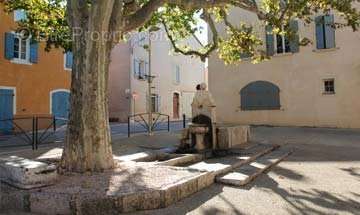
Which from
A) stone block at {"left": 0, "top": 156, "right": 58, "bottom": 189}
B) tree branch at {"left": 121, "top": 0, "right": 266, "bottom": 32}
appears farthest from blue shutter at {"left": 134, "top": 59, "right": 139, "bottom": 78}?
stone block at {"left": 0, "top": 156, "right": 58, "bottom": 189}

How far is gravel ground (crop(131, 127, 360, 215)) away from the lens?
4836 mm

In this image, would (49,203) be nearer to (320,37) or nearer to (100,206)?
(100,206)

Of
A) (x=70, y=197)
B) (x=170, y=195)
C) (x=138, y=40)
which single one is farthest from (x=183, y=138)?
(x=138, y=40)

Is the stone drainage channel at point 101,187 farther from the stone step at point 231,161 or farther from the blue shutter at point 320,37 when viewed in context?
the blue shutter at point 320,37

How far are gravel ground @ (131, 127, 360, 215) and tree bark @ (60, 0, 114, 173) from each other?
6.17ft

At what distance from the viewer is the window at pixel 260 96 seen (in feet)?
61.4

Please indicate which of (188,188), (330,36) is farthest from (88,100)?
(330,36)

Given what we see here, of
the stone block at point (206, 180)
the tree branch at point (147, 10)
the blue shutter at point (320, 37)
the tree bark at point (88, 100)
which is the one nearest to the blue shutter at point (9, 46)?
the tree branch at point (147, 10)

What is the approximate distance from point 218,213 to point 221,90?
52.4 ft

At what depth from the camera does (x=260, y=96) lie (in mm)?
19141

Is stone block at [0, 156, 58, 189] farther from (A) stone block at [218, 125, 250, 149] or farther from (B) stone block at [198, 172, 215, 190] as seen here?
(A) stone block at [218, 125, 250, 149]

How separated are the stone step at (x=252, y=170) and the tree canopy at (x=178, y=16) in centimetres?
306

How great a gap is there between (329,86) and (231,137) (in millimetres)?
9519

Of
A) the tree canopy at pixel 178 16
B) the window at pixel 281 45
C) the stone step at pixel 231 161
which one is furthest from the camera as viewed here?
the window at pixel 281 45
